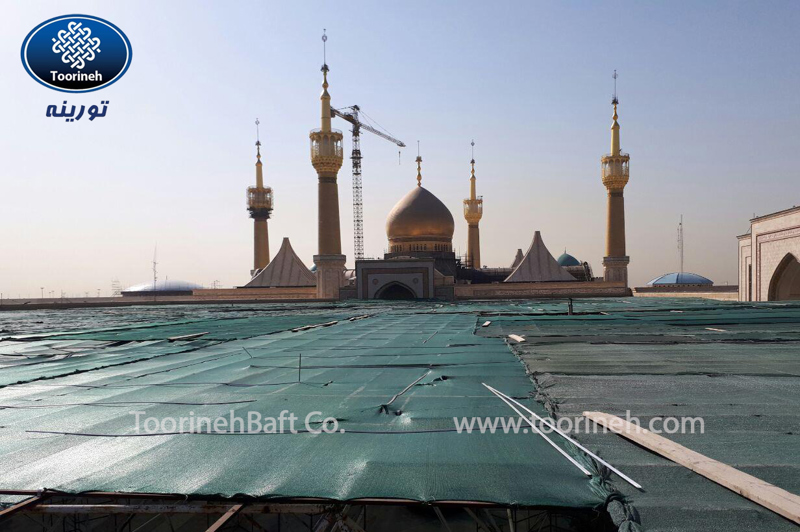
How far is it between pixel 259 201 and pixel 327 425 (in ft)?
147

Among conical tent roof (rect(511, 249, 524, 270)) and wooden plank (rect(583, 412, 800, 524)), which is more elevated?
conical tent roof (rect(511, 249, 524, 270))

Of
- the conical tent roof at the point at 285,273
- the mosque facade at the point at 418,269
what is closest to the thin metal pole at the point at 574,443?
the mosque facade at the point at 418,269

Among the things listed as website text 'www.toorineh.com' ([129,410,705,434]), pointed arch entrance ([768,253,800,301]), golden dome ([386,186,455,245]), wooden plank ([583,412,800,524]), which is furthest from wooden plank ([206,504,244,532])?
golden dome ([386,186,455,245])

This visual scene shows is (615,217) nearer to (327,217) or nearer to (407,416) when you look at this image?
(327,217)

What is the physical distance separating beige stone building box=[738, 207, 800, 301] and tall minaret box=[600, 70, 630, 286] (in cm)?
692

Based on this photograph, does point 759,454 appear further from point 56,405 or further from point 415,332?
point 415,332

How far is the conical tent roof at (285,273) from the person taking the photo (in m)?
39.7

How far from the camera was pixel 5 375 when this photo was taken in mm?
7266

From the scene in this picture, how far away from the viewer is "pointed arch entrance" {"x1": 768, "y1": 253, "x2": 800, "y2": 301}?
26.7 metres

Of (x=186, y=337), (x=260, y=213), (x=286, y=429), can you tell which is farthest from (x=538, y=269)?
(x=286, y=429)

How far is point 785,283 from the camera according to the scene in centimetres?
2738

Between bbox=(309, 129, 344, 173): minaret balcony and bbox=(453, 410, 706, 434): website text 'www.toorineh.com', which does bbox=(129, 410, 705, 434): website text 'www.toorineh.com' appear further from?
bbox=(309, 129, 344, 173): minaret balcony

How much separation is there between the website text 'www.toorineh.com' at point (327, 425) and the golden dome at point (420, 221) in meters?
36.3

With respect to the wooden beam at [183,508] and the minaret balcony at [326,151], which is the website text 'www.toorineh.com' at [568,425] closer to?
the wooden beam at [183,508]
